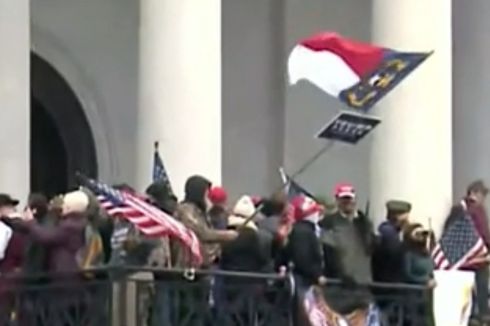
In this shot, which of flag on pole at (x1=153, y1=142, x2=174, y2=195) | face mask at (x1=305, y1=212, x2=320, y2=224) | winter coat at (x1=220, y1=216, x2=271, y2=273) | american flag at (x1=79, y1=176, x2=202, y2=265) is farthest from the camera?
flag on pole at (x1=153, y1=142, x2=174, y2=195)

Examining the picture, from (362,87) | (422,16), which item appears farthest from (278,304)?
(422,16)

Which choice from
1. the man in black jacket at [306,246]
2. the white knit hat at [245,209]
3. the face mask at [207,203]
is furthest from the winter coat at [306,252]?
the face mask at [207,203]

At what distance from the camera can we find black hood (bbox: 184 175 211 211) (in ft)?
60.5

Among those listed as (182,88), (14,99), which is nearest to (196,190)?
(182,88)

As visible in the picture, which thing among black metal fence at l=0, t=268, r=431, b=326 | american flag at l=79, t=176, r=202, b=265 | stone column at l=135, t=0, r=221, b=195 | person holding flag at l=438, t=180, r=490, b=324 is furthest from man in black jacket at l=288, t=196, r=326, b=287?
stone column at l=135, t=0, r=221, b=195

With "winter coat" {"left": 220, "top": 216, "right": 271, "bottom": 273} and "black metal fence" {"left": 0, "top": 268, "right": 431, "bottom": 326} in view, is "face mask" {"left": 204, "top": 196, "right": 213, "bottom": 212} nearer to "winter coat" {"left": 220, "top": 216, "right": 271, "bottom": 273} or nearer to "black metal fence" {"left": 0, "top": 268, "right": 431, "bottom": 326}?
"winter coat" {"left": 220, "top": 216, "right": 271, "bottom": 273}

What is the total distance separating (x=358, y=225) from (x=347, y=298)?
85 cm

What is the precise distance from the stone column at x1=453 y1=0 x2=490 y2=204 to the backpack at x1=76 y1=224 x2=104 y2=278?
8695 millimetres

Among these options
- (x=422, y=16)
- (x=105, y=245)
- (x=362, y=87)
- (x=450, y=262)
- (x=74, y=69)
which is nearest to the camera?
(x=105, y=245)

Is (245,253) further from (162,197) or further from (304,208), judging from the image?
(162,197)

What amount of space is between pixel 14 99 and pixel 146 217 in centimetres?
478

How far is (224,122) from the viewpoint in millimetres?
27516

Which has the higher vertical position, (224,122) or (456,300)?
(224,122)

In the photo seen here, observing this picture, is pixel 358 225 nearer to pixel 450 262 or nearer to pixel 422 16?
pixel 450 262
